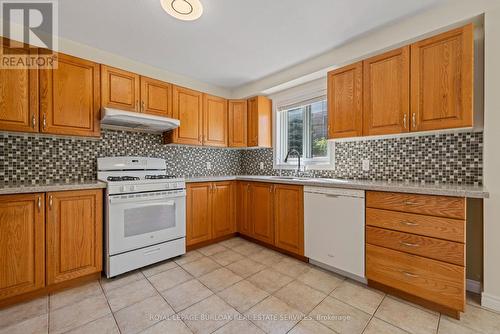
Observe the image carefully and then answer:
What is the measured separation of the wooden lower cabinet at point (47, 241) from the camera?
1.67m

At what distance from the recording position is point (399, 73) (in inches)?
76.5

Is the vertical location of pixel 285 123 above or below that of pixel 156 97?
below

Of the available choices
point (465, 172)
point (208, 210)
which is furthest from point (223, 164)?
point (465, 172)

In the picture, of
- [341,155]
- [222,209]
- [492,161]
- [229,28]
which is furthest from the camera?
[222,209]

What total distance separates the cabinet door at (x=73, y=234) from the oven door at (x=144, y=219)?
13 cm

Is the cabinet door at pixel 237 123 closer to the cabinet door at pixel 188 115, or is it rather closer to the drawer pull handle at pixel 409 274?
the cabinet door at pixel 188 115

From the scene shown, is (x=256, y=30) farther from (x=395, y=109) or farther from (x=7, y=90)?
(x=7, y=90)

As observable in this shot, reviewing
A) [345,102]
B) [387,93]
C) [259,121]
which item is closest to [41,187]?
[259,121]

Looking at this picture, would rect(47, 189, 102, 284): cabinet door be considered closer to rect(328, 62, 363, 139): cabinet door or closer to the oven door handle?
the oven door handle

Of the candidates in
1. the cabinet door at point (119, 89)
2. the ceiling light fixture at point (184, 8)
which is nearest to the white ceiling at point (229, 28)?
the ceiling light fixture at point (184, 8)

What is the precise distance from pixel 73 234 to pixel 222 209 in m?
1.65

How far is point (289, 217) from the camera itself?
255cm

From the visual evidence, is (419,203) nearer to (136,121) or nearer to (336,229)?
(336,229)

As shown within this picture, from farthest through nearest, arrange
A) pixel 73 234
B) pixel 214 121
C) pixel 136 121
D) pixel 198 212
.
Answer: pixel 214 121 → pixel 198 212 → pixel 136 121 → pixel 73 234
